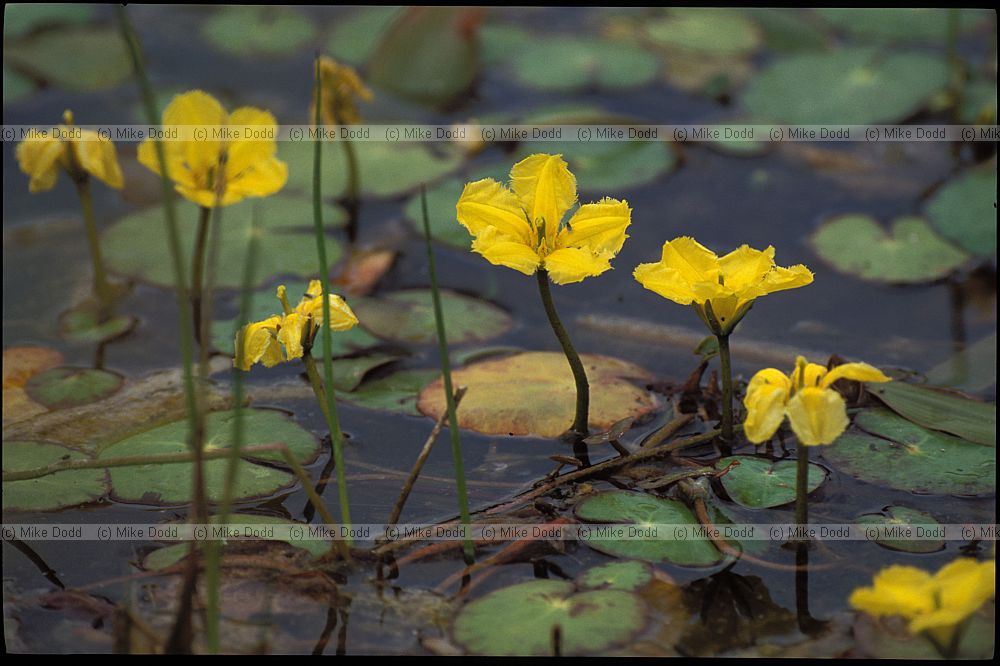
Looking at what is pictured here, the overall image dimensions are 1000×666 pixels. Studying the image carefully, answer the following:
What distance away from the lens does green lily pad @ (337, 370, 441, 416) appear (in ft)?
6.11

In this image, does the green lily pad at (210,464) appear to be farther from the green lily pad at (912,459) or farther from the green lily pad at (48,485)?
the green lily pad at (912,459)

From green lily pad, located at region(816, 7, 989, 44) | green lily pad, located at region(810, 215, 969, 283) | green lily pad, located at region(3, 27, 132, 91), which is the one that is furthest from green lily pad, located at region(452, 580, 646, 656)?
green lily pad, located at region(816, 7, 989, 44)

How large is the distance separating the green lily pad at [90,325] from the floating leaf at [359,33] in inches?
48.6

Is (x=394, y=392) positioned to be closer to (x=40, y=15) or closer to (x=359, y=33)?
(x=359, y=33)

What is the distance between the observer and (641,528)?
1.53 metres

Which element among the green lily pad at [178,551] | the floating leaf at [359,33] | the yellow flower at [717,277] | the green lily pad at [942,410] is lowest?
the green lily pad at [178,551]

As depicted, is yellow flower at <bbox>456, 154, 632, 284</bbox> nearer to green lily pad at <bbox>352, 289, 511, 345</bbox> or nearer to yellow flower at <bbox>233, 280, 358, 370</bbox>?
yellow flower at <bbox>233, 280, 358, 370</bbox>

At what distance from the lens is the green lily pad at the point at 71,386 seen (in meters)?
1.88

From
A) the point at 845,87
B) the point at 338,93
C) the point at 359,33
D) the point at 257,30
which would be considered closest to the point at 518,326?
the point at 338,93

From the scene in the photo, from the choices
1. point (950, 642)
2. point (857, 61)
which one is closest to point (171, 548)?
point (950, 642)

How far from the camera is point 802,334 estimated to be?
2.09 meters

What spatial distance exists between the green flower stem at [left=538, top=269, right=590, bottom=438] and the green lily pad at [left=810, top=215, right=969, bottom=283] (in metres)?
0.86

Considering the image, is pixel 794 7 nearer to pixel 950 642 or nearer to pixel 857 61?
pixel 857 61

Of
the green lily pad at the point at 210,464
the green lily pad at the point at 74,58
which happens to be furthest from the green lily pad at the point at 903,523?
the green lily pad at the point at 74,58
